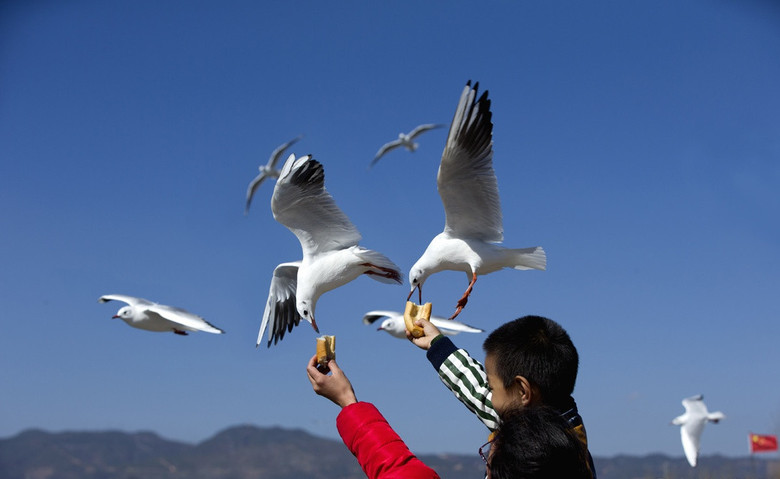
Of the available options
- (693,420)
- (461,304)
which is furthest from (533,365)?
(693,420)

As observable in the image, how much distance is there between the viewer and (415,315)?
7.21ft

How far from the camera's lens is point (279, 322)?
517 centimetres

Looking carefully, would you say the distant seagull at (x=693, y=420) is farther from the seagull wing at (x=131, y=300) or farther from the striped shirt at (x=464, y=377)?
the striped shirt at (x=464, y=377)

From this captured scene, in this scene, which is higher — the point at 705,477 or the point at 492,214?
the point at 492,214

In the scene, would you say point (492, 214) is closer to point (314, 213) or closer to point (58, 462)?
point (314, 213)

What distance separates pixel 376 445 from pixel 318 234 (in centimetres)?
302

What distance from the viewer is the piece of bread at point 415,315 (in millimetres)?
2145

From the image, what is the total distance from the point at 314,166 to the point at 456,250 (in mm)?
946

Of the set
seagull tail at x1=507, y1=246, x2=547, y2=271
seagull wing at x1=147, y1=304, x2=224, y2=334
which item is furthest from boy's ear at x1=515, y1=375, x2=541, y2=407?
seagull wing at x1=147, y1=304, x2=224, y2=334

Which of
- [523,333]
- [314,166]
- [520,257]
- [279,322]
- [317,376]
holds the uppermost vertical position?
[314,166]

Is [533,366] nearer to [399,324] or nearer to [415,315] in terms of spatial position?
[415,315]

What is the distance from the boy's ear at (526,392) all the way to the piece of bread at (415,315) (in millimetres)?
508

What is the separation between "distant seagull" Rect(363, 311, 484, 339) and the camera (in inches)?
269

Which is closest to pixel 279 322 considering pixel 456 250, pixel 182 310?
pixel 456 250
